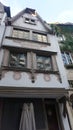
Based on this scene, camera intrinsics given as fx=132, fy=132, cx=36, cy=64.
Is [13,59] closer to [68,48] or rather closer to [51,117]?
[51,117]

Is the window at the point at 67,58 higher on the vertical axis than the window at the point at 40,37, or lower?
lower

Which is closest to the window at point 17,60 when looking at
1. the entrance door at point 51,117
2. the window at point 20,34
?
the window at point 20,34

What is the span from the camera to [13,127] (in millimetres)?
6359

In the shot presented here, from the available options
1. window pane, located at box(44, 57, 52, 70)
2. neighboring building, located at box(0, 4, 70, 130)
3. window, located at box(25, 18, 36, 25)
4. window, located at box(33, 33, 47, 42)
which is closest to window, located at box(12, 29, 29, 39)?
neighboring building, located at box(0, 4, 70, 130)

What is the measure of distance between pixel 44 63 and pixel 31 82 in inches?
86.9

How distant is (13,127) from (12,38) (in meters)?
6.30

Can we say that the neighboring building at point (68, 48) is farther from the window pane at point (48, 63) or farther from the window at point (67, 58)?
the window pane at point (48, 63)

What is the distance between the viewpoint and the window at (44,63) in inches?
358

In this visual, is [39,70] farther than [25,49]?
No

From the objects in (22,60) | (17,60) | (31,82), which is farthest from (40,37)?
(31,82)

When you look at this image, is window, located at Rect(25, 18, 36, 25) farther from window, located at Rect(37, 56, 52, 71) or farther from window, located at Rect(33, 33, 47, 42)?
window, located at Rect(37, 56, 52, 71)

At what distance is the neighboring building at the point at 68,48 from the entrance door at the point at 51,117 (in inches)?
31.9

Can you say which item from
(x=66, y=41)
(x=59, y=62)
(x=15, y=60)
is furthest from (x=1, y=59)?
(x=66, y=41)

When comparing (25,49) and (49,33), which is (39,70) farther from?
(49,33)
